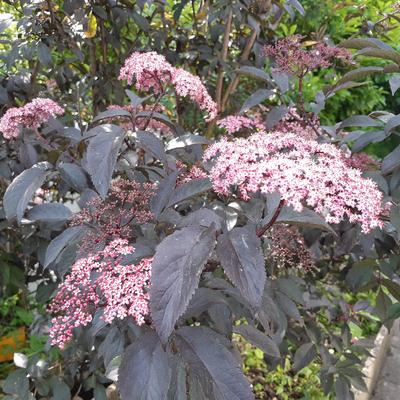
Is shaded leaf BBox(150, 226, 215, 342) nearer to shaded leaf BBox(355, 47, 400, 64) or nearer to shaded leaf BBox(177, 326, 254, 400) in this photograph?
shaded leaf BBox(177, 326, 254, 400)

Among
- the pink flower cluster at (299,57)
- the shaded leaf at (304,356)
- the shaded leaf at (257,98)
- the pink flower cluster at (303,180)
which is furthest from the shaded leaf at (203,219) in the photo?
the shaded leaf at (304,356)

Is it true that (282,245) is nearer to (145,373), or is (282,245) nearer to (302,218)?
(302,218)

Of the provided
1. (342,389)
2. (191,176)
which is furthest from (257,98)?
(342,389)

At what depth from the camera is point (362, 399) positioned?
2020 millimetres

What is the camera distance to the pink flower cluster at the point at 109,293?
76cm

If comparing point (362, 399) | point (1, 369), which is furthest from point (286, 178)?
point (1, 369)

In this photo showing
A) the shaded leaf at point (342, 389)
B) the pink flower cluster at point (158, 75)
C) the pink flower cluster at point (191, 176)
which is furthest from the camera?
the shaded leaf at point (342, 389)

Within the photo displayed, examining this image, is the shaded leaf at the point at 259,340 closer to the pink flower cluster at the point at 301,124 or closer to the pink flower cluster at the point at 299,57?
the pink flower cluster at the point at 301,124

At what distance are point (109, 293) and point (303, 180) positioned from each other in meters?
0.37

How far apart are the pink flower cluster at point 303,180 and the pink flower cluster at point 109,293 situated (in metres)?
0.23

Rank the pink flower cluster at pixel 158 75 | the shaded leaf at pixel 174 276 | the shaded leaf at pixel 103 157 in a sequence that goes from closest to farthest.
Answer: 1. the shaded leaf at pixel 174 276
2. the shaded leaf at pixel 103 157
3. the pink flower cluster at pixel 158 75

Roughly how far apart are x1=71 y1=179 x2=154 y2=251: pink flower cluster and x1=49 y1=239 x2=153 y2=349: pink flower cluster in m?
0.09

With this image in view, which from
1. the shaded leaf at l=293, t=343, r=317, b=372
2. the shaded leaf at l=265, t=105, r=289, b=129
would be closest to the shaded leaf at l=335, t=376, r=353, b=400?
the shaded leaf at l=293, t=343, r=317, b=372

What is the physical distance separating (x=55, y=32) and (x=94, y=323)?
125 cm
